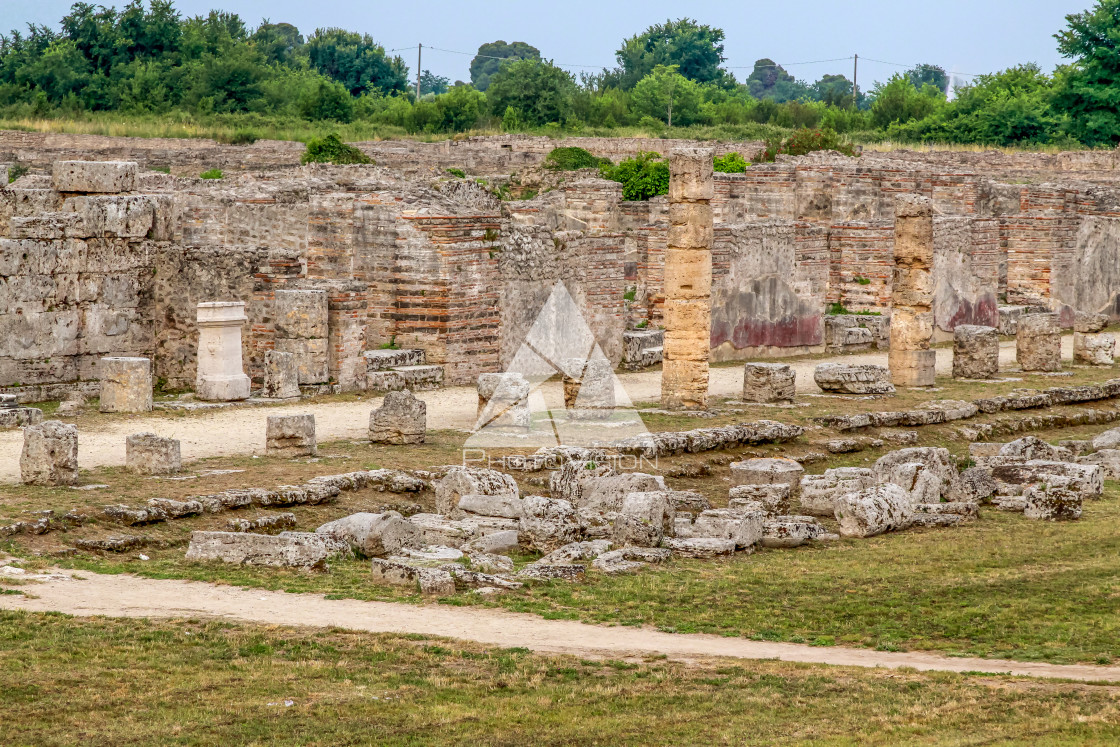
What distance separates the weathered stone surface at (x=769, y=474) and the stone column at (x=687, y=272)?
352cm

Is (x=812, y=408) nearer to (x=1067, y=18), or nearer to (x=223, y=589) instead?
(x=223, y=589)

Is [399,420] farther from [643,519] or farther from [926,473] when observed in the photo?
[926,473]

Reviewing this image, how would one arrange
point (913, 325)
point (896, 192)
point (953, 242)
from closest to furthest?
point (913, 325) → point (953, 242) → point (896, 192)

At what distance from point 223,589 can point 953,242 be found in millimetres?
19956

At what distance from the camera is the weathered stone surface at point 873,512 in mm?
14719

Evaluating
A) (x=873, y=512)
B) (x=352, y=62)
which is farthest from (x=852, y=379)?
(x=352, y=62)

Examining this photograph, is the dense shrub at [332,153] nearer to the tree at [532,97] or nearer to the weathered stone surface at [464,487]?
the weathered stone surface at [464,487]

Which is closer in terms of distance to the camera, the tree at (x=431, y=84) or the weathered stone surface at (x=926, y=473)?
the weathered stone surface at (x=926, y=473)

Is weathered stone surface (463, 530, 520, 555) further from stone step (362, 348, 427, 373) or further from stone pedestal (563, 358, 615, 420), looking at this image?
stone step (362, 348, 427, 373)

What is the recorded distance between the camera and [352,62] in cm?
9019

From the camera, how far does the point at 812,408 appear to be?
67.7ft

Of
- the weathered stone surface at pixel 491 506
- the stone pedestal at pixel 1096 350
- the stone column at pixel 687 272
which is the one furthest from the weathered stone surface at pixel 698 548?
the stone pedestal at pixel 1096 350

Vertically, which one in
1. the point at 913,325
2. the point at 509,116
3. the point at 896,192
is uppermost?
the point at 509,116

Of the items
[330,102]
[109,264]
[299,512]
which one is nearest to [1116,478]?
[299,512]
